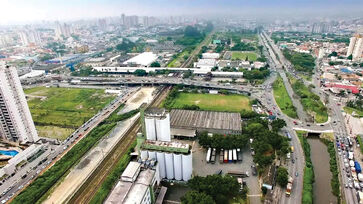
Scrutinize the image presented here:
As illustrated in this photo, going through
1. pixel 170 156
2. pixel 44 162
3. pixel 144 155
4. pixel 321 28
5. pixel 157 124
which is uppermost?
pixel 157 124

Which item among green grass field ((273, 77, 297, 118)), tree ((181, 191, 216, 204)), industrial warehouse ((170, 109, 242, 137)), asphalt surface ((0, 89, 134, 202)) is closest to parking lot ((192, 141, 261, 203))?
industrial warehouse ((170, 109, 242, 137))

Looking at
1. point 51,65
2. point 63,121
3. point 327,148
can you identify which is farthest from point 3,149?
point 51,65

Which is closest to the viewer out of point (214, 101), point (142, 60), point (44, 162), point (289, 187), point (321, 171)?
point (289, 187)

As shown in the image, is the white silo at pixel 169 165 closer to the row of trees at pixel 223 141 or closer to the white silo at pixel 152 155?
the white silo at pixel 152 155

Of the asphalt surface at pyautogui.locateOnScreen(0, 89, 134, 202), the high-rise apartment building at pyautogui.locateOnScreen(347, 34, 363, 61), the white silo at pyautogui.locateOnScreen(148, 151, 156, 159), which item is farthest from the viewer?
the high-rise apartment building at pyautogui.locateOnScreen(347, 34, 363, 61)

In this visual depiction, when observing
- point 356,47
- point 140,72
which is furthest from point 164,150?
point 356,47

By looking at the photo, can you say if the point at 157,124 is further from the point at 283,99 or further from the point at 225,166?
the point at 283,99

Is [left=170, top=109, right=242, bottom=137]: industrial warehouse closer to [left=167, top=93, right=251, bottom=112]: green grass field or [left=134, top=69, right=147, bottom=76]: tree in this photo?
[left=167, top=93, right=251, bottom=112]: green grass field
